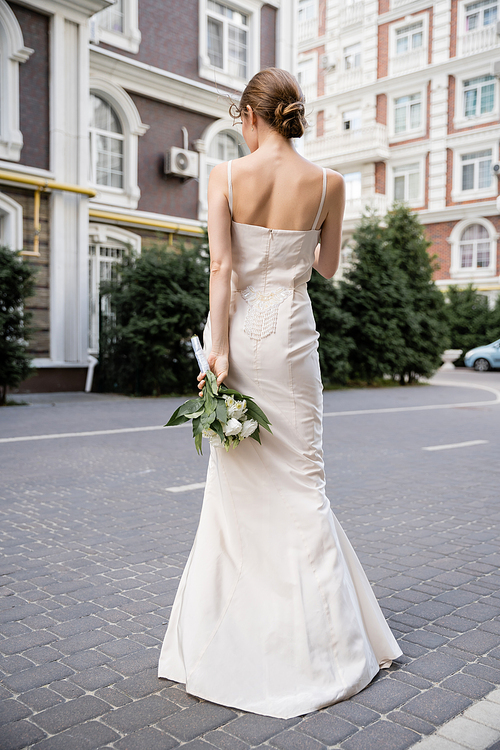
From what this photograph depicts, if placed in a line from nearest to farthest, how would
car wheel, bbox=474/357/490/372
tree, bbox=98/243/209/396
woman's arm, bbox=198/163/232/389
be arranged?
woman's arm, bbox=198/163/232/389 < tree, bbox=98/243/209/396 < car wheel, bbox=474/357/490/372

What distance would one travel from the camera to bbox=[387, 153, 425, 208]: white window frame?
3638 cm

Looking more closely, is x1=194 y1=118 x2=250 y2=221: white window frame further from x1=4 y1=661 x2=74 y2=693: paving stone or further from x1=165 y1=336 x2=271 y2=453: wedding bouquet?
x1=4 y1=661 x2=74 y2=693: paving stone

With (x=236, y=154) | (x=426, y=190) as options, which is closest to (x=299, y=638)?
(x=236, y=154)

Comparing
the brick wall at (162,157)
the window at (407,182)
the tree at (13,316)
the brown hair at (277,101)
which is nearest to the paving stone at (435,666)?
the brown hair at (277,101)

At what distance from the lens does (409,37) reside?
36.6 metres

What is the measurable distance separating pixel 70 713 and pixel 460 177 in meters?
36.4

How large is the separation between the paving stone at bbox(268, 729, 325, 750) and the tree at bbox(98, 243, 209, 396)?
12226mm

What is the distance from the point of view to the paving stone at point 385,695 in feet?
8.27

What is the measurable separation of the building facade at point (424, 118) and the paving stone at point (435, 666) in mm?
31897

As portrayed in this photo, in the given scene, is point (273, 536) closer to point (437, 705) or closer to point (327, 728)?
point (327, 728)

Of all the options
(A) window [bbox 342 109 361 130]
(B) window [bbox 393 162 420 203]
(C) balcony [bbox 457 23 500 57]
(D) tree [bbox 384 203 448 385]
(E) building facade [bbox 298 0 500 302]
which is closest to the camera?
(D) tree [bbox 384 203 448 385]

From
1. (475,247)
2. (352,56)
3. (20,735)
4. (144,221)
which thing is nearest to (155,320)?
(144,221)

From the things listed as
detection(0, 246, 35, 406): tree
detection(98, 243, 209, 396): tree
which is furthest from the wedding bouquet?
detection(98, 243, 209, 396): tree

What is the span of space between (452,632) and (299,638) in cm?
100
